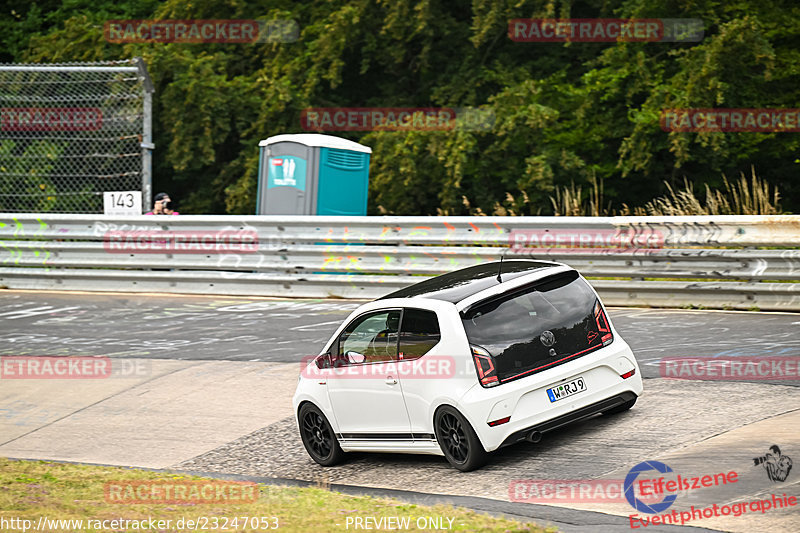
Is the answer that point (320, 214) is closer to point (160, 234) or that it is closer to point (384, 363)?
point (160, 234)

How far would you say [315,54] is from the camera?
26953 mm

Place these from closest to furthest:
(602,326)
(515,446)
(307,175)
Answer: (602,326) → (515,446) → (307,175)

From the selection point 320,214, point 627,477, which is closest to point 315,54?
point 320,214

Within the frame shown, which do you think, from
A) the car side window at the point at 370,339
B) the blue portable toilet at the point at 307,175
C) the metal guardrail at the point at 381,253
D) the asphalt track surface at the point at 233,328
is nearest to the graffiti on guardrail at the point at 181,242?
the metal guardrail at the point at 381,253

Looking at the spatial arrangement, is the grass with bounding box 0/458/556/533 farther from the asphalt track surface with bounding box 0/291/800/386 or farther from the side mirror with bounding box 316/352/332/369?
the asphalt track surface with bounding box 0/291/800/386

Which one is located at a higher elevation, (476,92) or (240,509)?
(476,92)

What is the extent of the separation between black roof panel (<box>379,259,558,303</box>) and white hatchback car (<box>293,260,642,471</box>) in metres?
0.02

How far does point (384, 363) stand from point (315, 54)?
19566 mm

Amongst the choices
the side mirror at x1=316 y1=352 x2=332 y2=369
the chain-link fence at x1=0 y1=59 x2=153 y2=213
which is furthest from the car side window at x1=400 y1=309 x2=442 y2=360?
the chain-link fence at x1=0 y1=59 x2=153 y2=213

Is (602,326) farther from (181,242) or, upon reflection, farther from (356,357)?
(181,242)

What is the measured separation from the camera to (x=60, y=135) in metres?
22.0

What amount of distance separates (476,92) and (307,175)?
1025 centimetres

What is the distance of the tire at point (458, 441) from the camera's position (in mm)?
7734

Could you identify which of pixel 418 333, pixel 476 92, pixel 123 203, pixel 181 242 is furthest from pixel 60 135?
pixel 418 333
